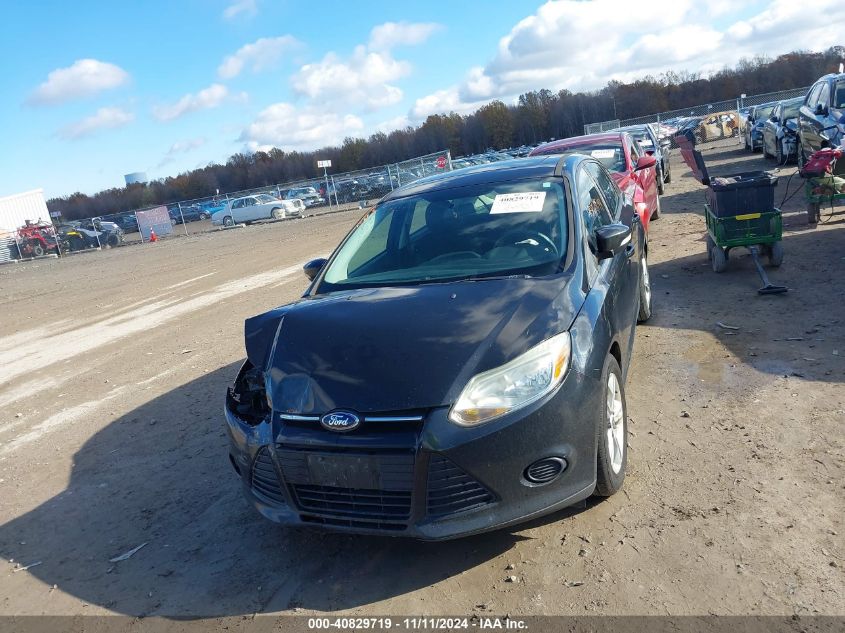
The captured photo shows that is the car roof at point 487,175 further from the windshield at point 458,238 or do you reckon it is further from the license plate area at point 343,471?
the license plate area at point 343,471

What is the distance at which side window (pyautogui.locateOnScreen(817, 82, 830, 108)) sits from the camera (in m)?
12.7

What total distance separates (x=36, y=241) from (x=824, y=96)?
39.9 m

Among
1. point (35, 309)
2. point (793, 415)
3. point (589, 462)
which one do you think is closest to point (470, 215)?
point (589, 462)

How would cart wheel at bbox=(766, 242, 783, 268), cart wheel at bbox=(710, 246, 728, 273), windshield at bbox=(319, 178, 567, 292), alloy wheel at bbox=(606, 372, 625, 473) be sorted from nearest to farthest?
alloy wheel at bbox=(606, 372, 625, 473)
windshield at bbox=(319, 178, 567, 292)
cart wheel at bbox=(766, 242, 783, 268)
cart wheel at bbox=(710, 246, 728, 273)

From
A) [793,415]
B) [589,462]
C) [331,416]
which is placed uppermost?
[331,416]

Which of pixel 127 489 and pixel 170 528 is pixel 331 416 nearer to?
pixel 170 528

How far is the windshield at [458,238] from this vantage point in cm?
399

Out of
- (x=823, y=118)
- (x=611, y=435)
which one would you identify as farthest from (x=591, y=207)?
(x=823, y=118)

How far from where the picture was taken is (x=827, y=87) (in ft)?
42.8

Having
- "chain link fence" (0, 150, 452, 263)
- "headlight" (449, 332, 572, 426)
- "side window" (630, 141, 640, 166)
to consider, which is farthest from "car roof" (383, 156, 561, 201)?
"chain link fence" (0, 150, 452, 263)

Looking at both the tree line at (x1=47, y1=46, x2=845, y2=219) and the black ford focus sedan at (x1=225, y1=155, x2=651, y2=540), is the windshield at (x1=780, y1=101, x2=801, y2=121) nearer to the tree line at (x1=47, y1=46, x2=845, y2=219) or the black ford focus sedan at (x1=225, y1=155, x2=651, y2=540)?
the black ford focus sedan at (x1=225, y1=155, x2=651, y2=540)

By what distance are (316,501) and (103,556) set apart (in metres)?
1.53

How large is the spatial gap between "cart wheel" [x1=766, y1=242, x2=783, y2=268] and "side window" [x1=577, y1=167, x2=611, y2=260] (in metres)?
3.55

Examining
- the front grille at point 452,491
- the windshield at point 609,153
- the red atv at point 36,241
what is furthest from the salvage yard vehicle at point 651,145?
the red atv at point 36,241
